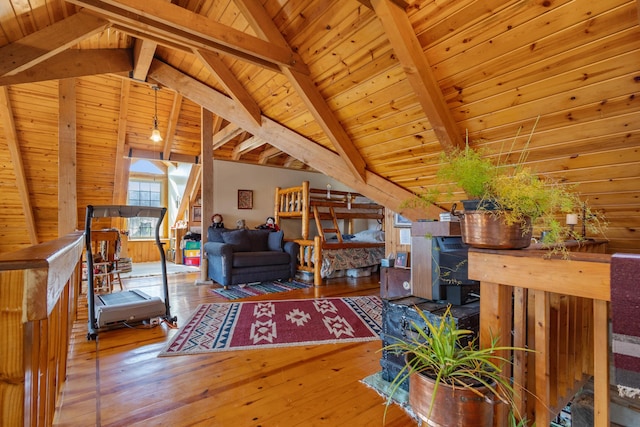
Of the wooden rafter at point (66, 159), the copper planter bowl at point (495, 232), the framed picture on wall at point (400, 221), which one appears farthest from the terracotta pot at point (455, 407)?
the wooden rafter at point (66, 159)

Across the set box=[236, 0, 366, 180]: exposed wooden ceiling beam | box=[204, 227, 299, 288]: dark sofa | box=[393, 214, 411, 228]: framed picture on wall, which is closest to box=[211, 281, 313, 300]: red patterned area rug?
box=[204, 227, 299, 288]: dark sofa

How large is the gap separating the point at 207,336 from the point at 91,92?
177 inches

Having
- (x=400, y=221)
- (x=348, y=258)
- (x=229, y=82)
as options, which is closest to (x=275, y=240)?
(x=348, y=258)

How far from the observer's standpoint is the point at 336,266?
505 centimetres

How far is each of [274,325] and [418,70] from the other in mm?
2545

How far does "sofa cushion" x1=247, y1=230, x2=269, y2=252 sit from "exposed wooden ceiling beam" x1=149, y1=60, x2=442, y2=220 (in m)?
2.01

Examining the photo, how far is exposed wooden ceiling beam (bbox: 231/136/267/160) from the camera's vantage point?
586cm

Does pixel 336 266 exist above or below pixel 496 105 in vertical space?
below

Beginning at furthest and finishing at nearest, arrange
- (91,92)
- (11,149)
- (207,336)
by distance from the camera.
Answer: (91,92) → (11,149) → (207,336)

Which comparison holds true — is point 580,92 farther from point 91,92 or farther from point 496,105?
point 91,92

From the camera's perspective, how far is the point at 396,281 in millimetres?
3307

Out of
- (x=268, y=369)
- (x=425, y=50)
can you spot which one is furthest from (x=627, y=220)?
(x=268, y=369)

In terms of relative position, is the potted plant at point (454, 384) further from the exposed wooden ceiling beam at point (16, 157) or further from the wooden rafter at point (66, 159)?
the exposed wooden ceiling beam at point (16, 157)

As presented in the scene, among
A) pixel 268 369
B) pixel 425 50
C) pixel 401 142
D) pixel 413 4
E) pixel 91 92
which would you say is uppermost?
pixel 91 92
